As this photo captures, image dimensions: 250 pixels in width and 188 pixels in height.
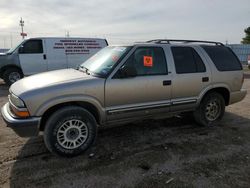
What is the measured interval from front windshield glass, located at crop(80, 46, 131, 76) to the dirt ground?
4.28 feet

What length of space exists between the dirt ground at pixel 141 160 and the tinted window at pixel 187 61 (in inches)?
49.8

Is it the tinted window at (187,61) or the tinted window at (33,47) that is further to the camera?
the tinted window at (33,47)

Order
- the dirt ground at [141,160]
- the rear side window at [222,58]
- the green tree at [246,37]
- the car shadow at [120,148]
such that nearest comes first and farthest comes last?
the dirt ground at [141,160]
the car shadow at [120,148]
the rear side window at [222,58]
the green tree at [246,37]

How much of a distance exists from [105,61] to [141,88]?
0.81 metres

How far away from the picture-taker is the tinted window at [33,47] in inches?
416

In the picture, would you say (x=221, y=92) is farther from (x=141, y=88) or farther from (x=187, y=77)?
(x=141, y=88)

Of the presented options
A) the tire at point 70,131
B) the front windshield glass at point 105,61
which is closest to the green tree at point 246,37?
the front windshield glass at point 105,61

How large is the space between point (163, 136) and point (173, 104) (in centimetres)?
65

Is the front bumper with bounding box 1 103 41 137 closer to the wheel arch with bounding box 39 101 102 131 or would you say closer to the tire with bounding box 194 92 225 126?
the wheel arch with bounding box 39 101 102 131

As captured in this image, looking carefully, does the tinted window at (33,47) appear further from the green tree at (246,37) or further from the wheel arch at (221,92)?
the green tree at (246,37)

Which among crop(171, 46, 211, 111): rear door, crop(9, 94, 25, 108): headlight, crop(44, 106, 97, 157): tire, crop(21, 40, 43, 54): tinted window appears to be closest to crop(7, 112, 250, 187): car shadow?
crop(44, 106, 97, 157): tire

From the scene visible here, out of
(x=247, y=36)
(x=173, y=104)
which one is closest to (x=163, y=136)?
(x=173, y=104)

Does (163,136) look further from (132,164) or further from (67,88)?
(67,88)

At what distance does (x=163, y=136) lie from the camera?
4801mm
